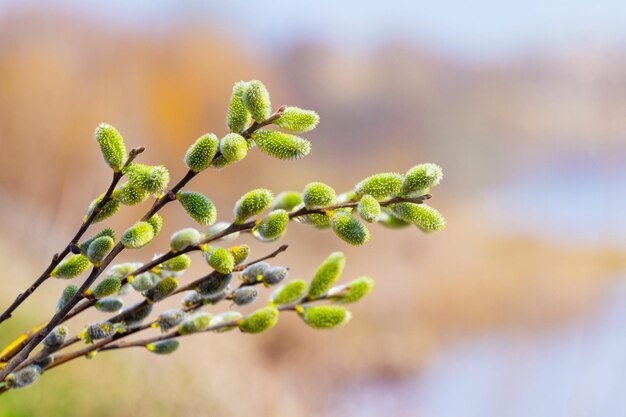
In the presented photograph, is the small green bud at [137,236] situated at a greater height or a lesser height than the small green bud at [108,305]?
greater

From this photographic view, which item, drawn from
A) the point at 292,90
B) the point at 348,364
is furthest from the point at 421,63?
the point at 348,364

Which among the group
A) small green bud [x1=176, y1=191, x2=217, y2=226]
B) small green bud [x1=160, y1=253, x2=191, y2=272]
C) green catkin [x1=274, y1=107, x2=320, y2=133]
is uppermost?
green catkin [x1=274, y1=107, x2=320, y2=133]

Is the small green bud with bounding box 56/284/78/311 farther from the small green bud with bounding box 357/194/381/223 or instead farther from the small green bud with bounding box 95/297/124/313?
the small green bud with bounding box 357/194/381/223

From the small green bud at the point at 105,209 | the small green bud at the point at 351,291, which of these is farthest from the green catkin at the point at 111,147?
the small green bud at the point at 351,291

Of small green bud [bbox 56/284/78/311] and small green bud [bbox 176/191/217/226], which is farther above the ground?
small green bud [bbox 176/191/217/226]

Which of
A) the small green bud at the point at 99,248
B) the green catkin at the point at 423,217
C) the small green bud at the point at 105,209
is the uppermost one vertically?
the green catkin at the point at 423,217

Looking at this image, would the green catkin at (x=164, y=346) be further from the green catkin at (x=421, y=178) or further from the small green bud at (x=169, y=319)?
the green catkin at (x=421, y=178)

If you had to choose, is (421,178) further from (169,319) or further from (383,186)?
(169,319)

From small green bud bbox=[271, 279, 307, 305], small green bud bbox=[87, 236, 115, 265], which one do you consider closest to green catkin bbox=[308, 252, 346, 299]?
small green bud bbox=[271, 279, 307, 305]
